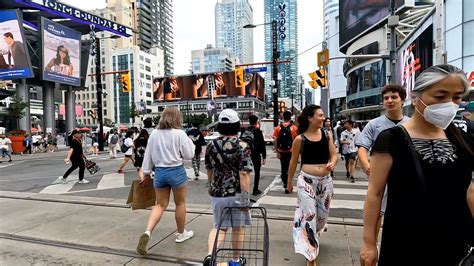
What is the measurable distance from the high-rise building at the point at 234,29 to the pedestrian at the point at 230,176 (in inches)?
1298

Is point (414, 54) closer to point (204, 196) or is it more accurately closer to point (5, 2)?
point (204, 196)

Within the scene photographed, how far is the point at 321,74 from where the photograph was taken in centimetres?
1788

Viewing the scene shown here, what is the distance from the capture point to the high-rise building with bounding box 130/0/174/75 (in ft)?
522

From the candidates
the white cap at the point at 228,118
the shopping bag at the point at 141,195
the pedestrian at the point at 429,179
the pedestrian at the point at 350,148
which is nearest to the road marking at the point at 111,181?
the shopping bag at the point at 141,195

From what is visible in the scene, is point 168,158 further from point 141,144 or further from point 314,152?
point 141,144

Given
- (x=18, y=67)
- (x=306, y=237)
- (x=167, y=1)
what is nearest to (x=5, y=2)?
(x=18, y=67)

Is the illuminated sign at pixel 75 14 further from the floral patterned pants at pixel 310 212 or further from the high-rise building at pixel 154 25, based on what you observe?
the high-rise building at pixel 154 25

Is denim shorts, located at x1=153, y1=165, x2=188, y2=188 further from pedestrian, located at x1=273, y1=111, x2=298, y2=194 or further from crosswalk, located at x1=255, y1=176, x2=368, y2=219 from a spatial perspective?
pedestrian, located at x1=273, y1=111, x2=298, y2=194

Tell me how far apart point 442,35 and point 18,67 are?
35.5 meters

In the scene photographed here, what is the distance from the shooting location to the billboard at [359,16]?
50.9 meters

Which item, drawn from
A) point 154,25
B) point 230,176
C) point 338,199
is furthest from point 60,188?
point 154,25

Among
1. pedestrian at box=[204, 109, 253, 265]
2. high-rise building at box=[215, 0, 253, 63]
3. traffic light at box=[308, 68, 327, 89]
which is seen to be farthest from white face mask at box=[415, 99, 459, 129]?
high-rise building at box=[215, 0, 253, 63]

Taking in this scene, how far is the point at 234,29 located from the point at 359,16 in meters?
25.1

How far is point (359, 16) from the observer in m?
55.8
